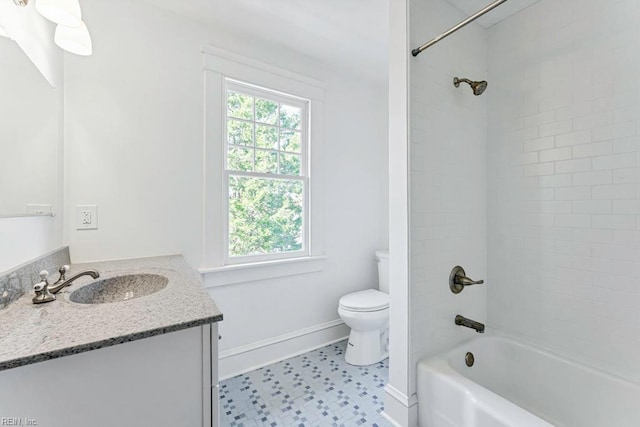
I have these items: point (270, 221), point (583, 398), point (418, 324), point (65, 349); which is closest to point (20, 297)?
point (65, 349)

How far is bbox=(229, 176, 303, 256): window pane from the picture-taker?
6.81 ft

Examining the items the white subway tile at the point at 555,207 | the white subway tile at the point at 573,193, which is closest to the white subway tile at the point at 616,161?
the white subway tile at the point at 573,193

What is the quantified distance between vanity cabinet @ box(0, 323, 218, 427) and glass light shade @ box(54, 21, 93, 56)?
1.21 metres

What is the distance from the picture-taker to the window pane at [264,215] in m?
2.08

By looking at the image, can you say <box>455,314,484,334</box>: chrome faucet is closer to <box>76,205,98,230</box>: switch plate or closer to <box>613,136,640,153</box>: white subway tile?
<box>613,136,640,153</box>: white subway tile

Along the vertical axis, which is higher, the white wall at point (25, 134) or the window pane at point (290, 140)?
the window pane at point (290, 140)

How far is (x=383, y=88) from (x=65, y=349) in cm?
298

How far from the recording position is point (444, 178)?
1.56 m

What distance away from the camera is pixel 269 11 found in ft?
5.82

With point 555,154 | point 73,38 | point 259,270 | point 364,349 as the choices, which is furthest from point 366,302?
point 73,38

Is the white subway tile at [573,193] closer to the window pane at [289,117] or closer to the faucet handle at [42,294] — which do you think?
the window pane at [289,117]

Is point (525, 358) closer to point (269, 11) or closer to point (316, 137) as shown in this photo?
point (316, 137)

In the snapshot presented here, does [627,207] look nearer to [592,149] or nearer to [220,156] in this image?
[592,149]

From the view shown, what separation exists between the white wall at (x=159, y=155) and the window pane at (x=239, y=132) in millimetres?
225
